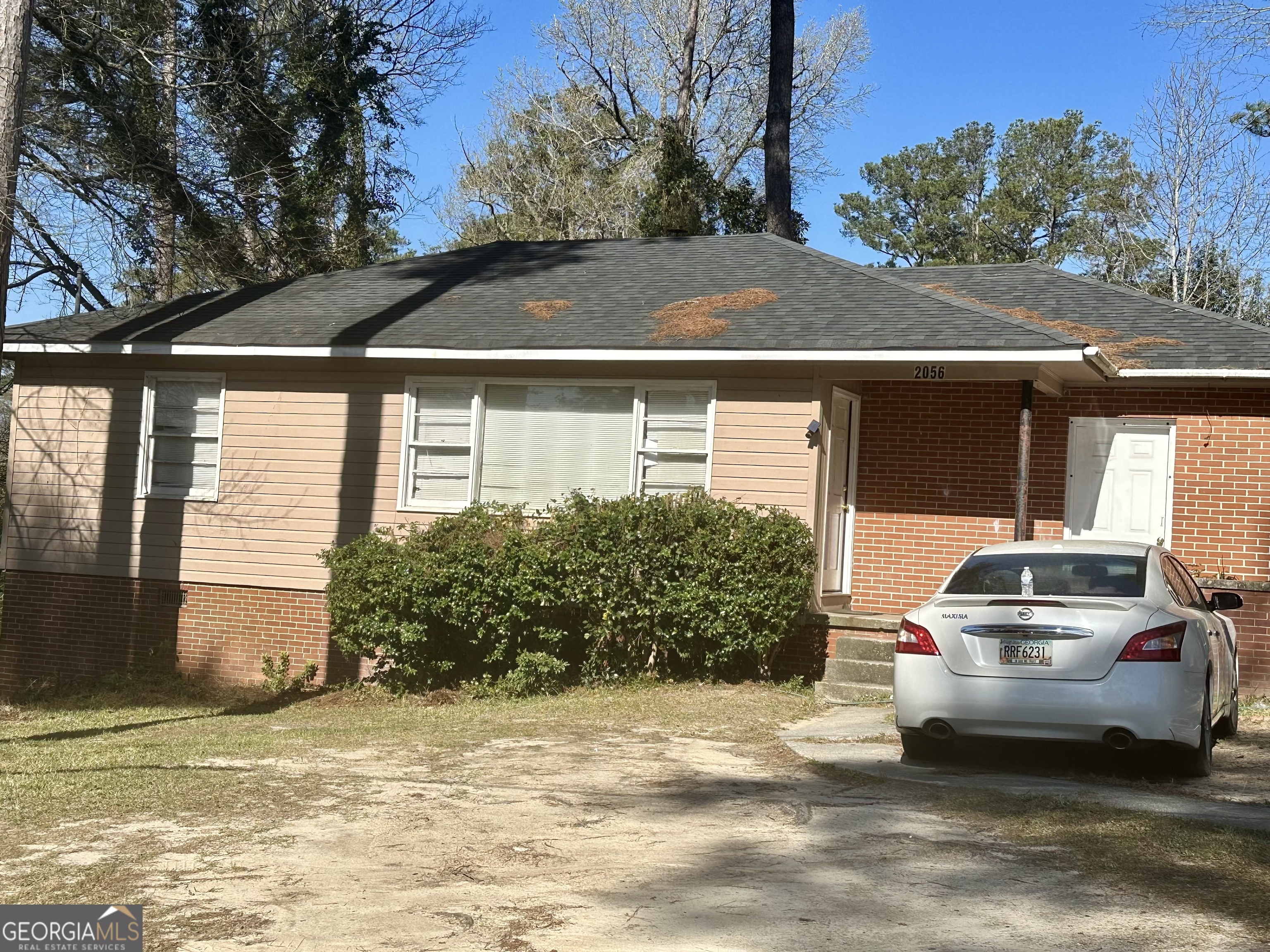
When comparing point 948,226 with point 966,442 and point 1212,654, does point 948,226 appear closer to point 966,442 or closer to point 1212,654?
point 966,442

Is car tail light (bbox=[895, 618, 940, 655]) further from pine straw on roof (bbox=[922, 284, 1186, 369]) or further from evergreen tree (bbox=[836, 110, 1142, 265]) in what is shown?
evergreen tree (bbox=[836, 110, 1142, 265])

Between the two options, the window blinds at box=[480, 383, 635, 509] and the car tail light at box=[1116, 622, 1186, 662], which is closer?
the car tail light at box=[1116, 622, 1186, 662]

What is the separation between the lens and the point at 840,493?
1430cm

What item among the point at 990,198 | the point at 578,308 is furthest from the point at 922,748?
the point at 990,198

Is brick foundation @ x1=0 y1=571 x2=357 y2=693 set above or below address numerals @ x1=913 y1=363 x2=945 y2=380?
below

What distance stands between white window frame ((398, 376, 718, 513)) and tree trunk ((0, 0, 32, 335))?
4.26 meters

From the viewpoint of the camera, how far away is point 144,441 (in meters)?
15.6

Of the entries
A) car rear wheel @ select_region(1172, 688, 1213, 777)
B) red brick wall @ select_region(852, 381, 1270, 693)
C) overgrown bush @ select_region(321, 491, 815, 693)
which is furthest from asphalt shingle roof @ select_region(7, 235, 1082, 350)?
car rear wheel @ select_region(1172, 688, 1213, 777)

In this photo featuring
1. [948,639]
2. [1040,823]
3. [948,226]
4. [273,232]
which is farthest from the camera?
[948,226]

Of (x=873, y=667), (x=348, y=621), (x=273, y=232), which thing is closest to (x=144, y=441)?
(x=348, y=621)

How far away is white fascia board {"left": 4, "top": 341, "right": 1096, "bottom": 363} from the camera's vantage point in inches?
469

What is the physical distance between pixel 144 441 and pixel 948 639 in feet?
35.6

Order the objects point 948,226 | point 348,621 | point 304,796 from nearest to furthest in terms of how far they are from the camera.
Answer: point 304,796 < point 348,621 < point 948,226

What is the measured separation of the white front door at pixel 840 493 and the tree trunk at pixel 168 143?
9.03 m
